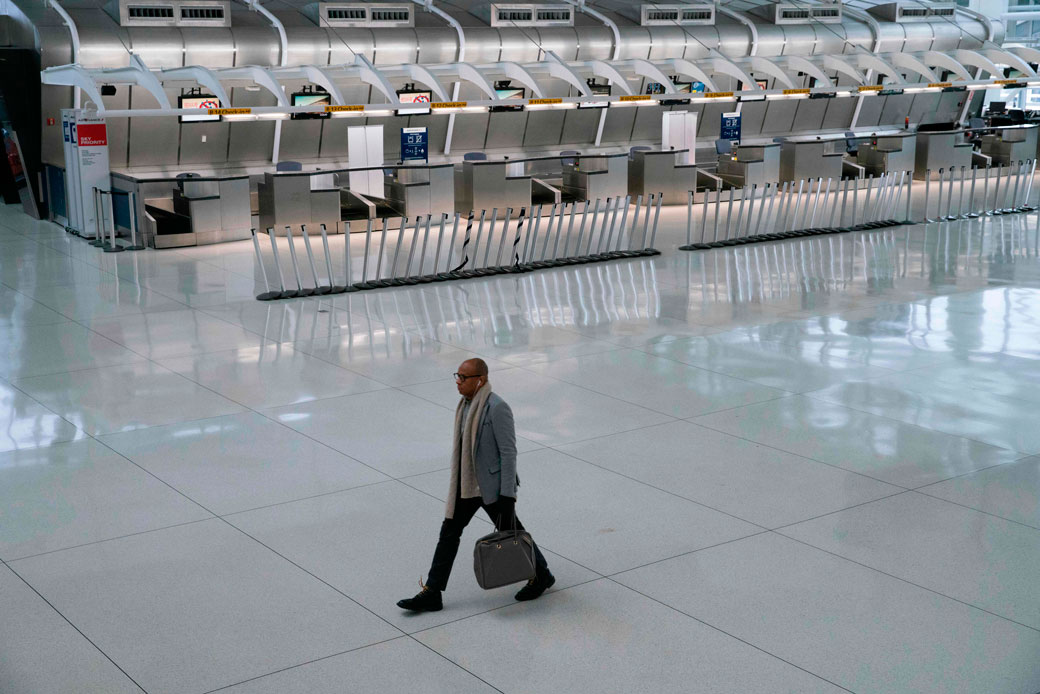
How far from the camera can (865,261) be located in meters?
16.0

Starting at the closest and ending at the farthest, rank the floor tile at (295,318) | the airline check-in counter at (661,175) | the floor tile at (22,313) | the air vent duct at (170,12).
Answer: the floor tile at (295,318)
the floor tile at (22,313)
the air vent duct at (170,12)
the airline check-in counter at (661,175)

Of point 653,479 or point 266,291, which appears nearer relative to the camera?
point 653,479

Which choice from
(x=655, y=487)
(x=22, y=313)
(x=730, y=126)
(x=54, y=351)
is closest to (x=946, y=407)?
(x=655, y=487)

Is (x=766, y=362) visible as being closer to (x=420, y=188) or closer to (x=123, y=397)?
(x=123, y=397)

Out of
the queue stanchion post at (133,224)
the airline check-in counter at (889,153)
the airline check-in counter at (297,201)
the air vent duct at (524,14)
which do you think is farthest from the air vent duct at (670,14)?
the queue stanchion post at (133,224)

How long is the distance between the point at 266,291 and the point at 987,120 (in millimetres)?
27206

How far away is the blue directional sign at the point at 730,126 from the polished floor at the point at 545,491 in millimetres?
14622

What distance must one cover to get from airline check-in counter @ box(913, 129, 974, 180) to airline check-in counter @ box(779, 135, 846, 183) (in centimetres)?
255

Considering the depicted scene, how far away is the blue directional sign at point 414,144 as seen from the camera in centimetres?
2233

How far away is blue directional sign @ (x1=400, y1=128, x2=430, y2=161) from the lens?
73.3 ft

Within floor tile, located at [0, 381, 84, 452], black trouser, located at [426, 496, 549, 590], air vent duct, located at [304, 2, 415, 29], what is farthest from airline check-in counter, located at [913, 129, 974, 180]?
black trouser, located at [426, 496, 549, 590]

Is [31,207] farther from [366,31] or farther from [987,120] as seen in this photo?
[987,120]

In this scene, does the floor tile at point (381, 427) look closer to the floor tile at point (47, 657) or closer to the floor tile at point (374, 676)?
the floor tile at point (374, 676)

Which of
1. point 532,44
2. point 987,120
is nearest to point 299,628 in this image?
point 532,44
